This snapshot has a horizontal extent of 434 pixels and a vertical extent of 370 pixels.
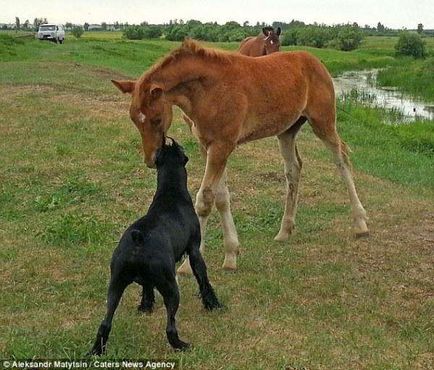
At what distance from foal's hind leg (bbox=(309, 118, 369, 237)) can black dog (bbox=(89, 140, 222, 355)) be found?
7.57 ft

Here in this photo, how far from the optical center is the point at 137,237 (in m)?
3.86

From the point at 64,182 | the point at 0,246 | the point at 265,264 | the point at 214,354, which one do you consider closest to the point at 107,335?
the point at 214,354

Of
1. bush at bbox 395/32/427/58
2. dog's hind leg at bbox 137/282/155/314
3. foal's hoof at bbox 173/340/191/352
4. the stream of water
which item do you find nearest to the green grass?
the stream of water

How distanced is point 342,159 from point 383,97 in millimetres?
24462

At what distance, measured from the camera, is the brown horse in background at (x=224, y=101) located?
493cm

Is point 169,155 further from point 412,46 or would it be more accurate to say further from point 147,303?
point 412,46

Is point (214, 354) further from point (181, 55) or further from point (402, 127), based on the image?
point (402, 127)

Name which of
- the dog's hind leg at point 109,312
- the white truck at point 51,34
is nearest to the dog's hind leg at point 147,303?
the dog's hind leg at point 109,312

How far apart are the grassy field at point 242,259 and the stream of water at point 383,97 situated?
12.5m

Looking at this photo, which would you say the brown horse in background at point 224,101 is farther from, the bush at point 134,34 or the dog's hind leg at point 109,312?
the bush at point 134,34

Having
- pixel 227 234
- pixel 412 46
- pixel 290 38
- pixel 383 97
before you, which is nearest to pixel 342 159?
pixel 227 234

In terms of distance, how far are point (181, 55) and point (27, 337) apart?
2451mm

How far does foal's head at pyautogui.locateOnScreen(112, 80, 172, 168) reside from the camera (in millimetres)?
4832

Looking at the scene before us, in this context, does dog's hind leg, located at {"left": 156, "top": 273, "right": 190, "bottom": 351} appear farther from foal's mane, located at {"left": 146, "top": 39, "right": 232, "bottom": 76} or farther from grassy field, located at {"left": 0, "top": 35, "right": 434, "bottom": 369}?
foal's mane, located at {"left": 146, "top": 39, "right": 232, "bottom": 76}
